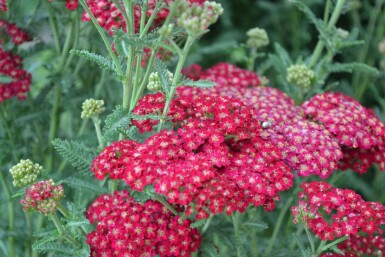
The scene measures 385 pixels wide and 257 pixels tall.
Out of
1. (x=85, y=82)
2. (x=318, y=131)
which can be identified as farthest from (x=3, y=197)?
(x=318, y=131)

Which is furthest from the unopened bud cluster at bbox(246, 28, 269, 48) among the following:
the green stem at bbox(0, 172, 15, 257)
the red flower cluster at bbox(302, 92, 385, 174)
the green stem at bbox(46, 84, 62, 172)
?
the green stem at bbox(0, 172, 15, 257)

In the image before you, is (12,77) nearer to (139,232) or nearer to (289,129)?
(139,232)

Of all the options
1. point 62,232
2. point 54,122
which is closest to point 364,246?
point 62,232

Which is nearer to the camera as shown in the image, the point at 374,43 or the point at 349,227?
the point at 349,227

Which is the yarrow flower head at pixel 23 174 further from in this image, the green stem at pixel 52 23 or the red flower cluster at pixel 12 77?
the green stem at pixel 52 23

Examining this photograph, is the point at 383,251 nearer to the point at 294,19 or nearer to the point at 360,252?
the point at 360,252

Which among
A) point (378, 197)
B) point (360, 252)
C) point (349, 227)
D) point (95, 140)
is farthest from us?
point (378, 197)

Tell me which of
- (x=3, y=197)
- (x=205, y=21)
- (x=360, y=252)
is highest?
(x=205, y=21)
